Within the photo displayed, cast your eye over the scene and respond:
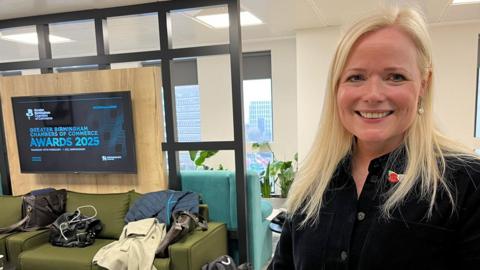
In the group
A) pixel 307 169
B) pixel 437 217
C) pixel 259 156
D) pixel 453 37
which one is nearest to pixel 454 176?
pixel 437 217

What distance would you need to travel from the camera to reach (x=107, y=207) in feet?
10.9

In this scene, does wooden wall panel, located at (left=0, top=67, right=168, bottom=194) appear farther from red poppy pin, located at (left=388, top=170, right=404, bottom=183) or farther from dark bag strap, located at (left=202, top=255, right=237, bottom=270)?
red poppy pin, located at (left=388, top=170, right=404, bottom=183)

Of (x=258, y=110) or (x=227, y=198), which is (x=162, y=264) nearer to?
(x=227, y=198)

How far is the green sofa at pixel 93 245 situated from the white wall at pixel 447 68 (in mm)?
2560

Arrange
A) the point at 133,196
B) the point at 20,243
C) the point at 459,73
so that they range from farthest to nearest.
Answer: the point at 459,73 → the point at 133,196 → the point at 20,243

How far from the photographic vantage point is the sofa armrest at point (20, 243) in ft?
9.81

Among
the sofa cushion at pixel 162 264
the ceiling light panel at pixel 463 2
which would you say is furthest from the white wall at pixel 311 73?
the sofa cushion at pixel 162 264

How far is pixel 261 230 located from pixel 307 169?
2.56 metres

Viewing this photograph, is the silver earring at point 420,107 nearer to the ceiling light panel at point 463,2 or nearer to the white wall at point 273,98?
the ceiling light panel at point 463,2

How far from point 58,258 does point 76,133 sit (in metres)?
1.24

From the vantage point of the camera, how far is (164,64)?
330cm

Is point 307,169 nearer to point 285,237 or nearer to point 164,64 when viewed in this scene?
point 285,237

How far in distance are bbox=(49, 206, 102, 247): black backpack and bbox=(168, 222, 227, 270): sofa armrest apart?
929 millimetres

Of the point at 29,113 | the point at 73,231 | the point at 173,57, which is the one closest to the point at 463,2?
the point at 173,57
